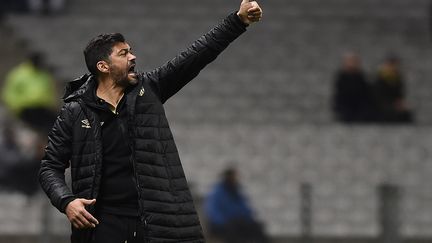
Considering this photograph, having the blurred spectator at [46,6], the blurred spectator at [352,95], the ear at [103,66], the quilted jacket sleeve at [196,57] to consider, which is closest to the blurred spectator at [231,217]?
the blurred spectator at [352,95]

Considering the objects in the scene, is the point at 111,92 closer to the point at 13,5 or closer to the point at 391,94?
the point at 391,94

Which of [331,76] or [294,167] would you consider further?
[331,76]

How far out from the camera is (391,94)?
18.8 meters

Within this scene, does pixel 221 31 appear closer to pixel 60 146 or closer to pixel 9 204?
pixel 60 146

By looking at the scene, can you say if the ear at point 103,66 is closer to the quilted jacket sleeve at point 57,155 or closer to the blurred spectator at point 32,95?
the quilted jacket sleeve at point 57,155

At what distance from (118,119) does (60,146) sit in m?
0.32

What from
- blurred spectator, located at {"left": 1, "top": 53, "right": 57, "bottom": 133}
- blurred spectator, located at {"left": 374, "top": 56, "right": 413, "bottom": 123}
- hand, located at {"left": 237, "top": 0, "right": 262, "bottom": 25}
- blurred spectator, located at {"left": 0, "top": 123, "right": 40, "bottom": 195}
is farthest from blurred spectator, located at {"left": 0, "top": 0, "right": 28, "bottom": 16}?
hand, located at {"left": 237, "top": 0, "right": 262, "bottom": 25}

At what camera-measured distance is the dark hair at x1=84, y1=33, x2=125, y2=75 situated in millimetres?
7043

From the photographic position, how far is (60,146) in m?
7.07

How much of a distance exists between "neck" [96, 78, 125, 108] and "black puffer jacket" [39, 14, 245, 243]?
0.26 ft

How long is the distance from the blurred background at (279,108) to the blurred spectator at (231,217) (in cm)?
3

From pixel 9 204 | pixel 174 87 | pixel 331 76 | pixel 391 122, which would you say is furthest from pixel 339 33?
pixel 174 87

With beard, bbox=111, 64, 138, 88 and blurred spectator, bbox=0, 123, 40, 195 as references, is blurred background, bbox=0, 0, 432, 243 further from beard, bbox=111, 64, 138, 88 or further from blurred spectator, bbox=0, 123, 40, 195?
beard, bbox=111, 64, 138, 88

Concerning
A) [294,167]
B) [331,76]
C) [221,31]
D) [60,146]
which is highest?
[331,76]
